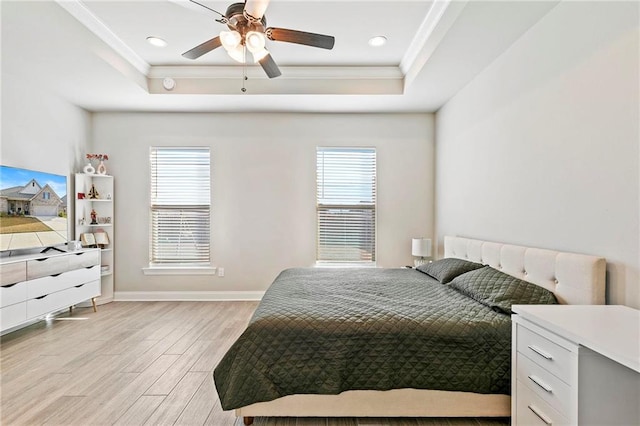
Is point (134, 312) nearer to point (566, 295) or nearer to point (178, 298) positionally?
point (178, 298)

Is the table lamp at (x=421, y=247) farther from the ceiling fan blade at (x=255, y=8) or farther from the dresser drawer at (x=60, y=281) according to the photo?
the dresser drawer at (x=60, y=281)

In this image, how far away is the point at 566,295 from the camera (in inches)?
78.0

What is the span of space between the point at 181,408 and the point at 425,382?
153 centimetres

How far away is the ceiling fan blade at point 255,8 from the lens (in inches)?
82.9

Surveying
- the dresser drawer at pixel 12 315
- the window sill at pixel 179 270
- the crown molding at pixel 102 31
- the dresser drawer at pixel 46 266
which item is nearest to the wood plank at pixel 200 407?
the dresser drawer at pixel 12 315

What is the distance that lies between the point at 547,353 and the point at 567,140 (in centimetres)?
149

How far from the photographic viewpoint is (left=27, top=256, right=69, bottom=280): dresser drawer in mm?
3156

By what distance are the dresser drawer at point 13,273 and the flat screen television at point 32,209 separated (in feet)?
0.93

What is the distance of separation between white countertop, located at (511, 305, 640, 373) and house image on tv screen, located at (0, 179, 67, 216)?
14.5ft

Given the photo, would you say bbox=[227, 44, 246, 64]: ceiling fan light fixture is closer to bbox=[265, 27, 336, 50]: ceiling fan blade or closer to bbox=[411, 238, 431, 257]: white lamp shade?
bbox=[265, 27, 336, 50]: ceiling fan blade

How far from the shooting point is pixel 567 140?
2156 millimetres

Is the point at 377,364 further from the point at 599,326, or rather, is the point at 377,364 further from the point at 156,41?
the point at 156,41

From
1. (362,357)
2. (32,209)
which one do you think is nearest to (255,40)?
(362,357)

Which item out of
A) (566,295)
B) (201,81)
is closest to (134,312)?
(201,81)
